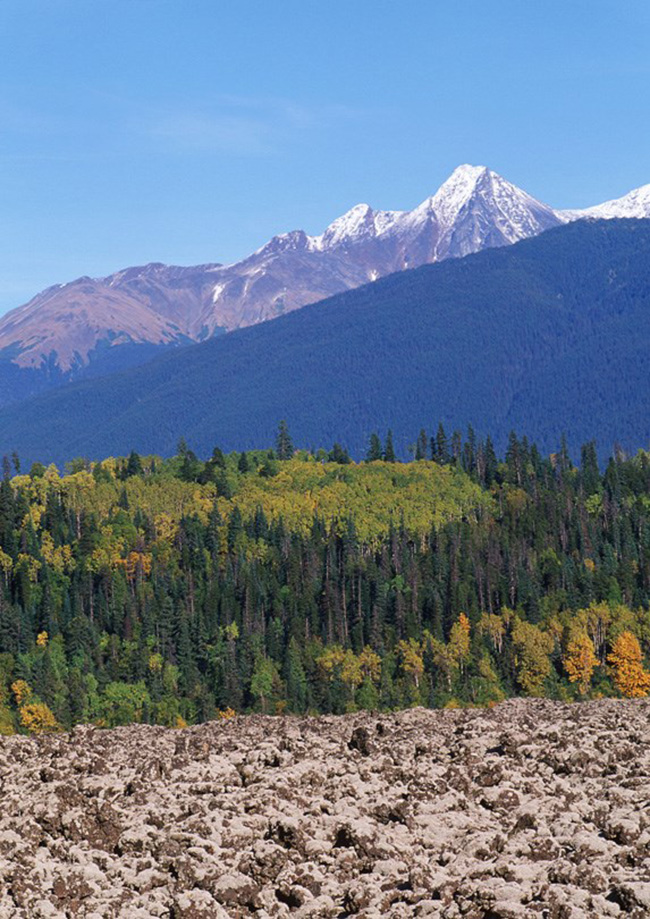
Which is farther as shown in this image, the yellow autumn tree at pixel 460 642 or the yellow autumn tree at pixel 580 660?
the yellow autumn tree at pixel 460 642

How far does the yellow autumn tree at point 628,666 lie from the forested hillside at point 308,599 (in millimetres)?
202

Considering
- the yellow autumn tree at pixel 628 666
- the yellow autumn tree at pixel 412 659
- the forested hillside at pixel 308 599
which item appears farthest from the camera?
the yellow autumn tree at pixel 412 659

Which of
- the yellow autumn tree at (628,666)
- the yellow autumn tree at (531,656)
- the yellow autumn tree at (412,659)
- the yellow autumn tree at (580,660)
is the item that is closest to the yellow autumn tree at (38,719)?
the yellow autumn tree at (412,659)

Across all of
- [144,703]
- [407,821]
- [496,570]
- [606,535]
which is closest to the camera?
[407,821]

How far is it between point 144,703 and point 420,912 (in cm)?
10650

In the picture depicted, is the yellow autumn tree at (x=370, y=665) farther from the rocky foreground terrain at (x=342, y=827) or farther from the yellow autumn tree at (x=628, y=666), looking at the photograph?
the rocky foreground terrain at (x=342, y=827)

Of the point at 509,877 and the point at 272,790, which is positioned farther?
the point at 272,790

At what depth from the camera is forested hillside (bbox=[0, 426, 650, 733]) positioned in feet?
424

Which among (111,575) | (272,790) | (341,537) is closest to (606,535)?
(341,537)

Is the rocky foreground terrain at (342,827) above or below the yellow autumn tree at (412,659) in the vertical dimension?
above

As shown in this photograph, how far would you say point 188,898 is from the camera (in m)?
24.7

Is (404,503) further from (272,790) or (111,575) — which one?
(272,790)

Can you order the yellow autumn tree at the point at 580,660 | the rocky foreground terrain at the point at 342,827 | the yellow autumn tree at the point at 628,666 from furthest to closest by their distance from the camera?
the yellow autumn tree at the point at 580,660
the yellow autumn tree at the point at 628,666
the rocky foreground terrain at the point at 342,827

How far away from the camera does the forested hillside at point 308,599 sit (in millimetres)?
129250
